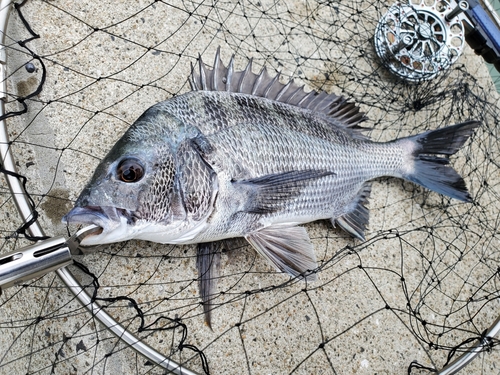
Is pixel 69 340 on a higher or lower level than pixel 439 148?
lower

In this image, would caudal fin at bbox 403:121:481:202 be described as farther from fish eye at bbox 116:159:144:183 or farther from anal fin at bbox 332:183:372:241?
fish eye at bbox 116:159:144:183

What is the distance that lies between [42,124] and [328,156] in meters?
1.15

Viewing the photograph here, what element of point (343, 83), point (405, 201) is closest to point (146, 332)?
point (405, 201)

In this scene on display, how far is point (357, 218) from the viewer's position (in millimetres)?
1866

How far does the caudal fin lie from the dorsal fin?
320 mm

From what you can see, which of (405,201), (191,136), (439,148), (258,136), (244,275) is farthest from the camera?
(405,201)

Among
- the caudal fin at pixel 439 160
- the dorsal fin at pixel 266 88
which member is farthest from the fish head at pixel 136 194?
the caudal fin at pixel 439 160

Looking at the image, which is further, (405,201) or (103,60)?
(405,201)

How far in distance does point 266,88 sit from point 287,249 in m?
0.66

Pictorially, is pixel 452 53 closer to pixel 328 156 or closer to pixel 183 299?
pixel 328 156

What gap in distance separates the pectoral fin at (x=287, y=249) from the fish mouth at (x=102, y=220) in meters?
0.49

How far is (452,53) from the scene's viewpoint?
89.4 inches

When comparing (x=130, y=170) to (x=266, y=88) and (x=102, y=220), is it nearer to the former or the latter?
(x=102, y=220)

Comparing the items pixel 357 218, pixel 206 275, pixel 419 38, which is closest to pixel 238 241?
pixel 206 275
